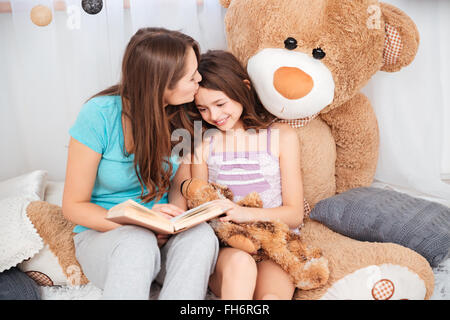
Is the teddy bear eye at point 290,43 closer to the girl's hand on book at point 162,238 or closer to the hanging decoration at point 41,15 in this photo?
the girl's hand on book at point 162,238

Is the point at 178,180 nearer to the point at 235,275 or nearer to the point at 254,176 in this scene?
the point at 254,176

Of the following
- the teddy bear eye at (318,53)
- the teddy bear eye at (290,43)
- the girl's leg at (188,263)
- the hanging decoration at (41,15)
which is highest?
the hanging decoration at (41,15)

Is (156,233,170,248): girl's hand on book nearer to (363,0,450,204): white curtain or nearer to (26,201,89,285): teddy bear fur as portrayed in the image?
(26,201,89,285): teddy bear fur

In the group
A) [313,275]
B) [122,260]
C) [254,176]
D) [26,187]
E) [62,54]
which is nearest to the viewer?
[122,260]

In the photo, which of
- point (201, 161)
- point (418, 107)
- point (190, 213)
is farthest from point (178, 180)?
point (418, 107)

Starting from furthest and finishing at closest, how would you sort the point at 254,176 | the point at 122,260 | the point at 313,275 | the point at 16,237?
the point at 254,176, the point at 16,237, the point at 313,275, the point at 122,260

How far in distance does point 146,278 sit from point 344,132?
0.81 m

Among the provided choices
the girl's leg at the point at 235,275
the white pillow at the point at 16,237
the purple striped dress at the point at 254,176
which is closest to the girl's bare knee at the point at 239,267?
the girl's leg at the point at 235,275

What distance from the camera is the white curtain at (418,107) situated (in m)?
1.46

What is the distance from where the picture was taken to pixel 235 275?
0.88 metres

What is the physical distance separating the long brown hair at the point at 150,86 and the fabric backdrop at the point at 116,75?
48 centimetres

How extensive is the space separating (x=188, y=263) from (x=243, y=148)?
42 centimetres
